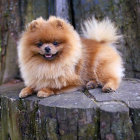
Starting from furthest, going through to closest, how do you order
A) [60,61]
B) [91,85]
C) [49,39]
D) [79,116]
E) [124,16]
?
[124,16] < [91,85] < [60,61] < [49,39] < [79,116]

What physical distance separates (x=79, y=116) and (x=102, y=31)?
1.38 metres

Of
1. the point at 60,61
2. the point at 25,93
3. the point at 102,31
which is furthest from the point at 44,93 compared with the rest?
the point at 102,31

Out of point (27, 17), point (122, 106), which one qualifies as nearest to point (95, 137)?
point (122, 106)

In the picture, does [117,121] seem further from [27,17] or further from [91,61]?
[27,17]

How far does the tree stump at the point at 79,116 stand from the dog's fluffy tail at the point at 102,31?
0.82 m

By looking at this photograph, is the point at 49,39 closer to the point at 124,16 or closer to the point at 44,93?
the point at 44,93

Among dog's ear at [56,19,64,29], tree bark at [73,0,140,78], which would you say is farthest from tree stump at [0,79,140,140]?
tree bark at [73,0,140,78]

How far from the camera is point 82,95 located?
260 cm

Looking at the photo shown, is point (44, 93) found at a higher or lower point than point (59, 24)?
lower

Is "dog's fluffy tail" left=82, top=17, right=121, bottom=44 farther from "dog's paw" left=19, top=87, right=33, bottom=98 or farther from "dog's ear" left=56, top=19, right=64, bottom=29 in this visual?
"dog's paw" left=19, top=87, right=33, bottom=98

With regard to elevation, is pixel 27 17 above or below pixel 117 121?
above

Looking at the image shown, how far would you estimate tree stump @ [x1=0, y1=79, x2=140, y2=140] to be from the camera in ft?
7.04

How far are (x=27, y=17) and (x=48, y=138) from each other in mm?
Result: 2126

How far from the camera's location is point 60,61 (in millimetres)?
2779
